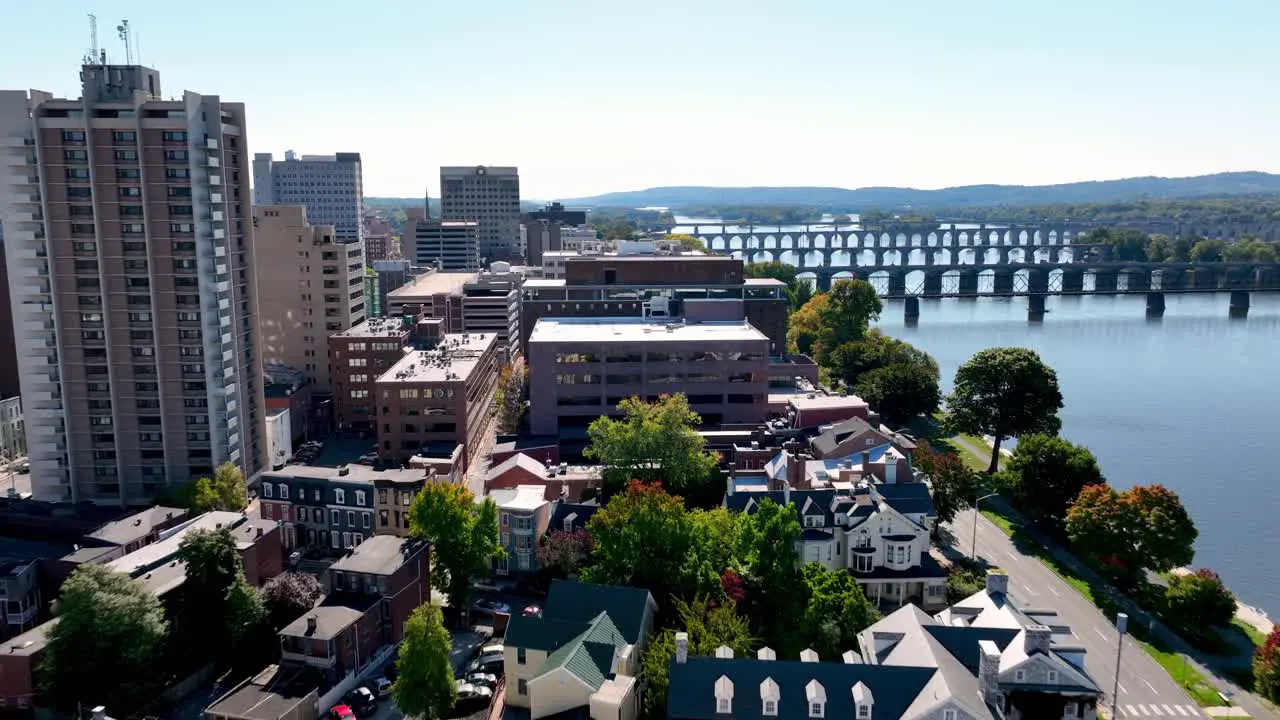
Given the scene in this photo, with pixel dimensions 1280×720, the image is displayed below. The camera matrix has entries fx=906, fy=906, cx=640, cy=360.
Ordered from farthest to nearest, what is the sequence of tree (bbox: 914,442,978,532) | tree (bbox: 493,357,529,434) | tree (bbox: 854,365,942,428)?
tree (bbox: 854,365,942,428) < tree (bbox: 493,357,529,434) < tree (bbox: 914,442,978,532)

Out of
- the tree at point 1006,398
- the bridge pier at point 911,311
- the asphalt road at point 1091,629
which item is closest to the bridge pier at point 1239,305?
the bridge pier at point 911,311

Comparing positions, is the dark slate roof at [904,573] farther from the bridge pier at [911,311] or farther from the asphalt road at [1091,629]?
the bridge pier at [911,311]

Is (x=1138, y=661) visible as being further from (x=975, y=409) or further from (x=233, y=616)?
(x=233, y=616)

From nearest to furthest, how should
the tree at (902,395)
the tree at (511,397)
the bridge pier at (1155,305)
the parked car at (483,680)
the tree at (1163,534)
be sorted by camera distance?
the parked car at (483,680) < the tree at (1163,534) < the tree at (511,397) < the tree at (902,395) < the bridge pier at (1155,305)

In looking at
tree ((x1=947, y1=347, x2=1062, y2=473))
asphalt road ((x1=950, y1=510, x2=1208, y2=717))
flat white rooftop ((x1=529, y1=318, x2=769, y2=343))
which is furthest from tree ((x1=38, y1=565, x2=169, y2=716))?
tree ((x1=947, y1=347, x2=1062, y2=473))

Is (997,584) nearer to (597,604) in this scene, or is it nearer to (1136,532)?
(597,604)

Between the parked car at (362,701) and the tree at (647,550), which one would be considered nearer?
the parked car at (362,701)

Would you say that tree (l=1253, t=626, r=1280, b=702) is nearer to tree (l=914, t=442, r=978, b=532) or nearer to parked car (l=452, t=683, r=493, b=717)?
tree (l=914, t=442, r=978, b=532)
